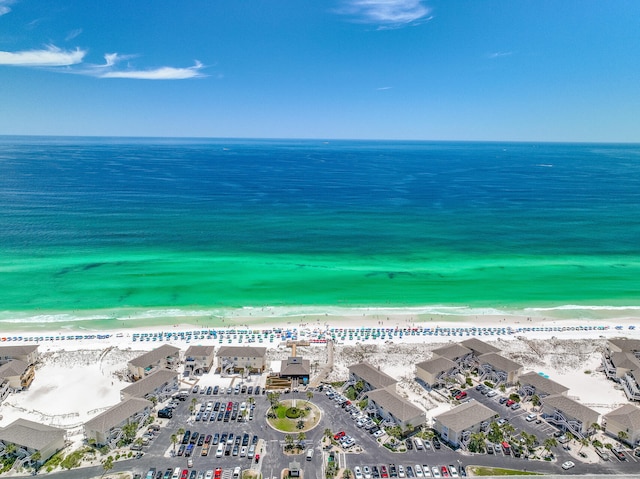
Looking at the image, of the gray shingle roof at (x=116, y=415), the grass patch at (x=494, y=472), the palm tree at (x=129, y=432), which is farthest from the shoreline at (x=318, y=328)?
the grass patch at (x=494, y=472)

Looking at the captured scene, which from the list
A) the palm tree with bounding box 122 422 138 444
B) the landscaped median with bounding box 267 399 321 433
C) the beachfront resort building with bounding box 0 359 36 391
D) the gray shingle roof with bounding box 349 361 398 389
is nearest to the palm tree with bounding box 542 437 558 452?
the gray shingle roof with bounding box 349 361 398 389

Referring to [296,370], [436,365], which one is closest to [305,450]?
[296,370]

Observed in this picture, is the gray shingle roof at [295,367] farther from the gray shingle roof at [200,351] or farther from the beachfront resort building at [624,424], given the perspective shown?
the beachfront resort building at [624,424]

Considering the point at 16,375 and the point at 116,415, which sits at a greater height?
the point at 116,415

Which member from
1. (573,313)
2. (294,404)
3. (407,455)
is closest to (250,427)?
(294,404)

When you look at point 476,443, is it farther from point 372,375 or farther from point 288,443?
point 288,443

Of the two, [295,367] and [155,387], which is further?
[295,367]
